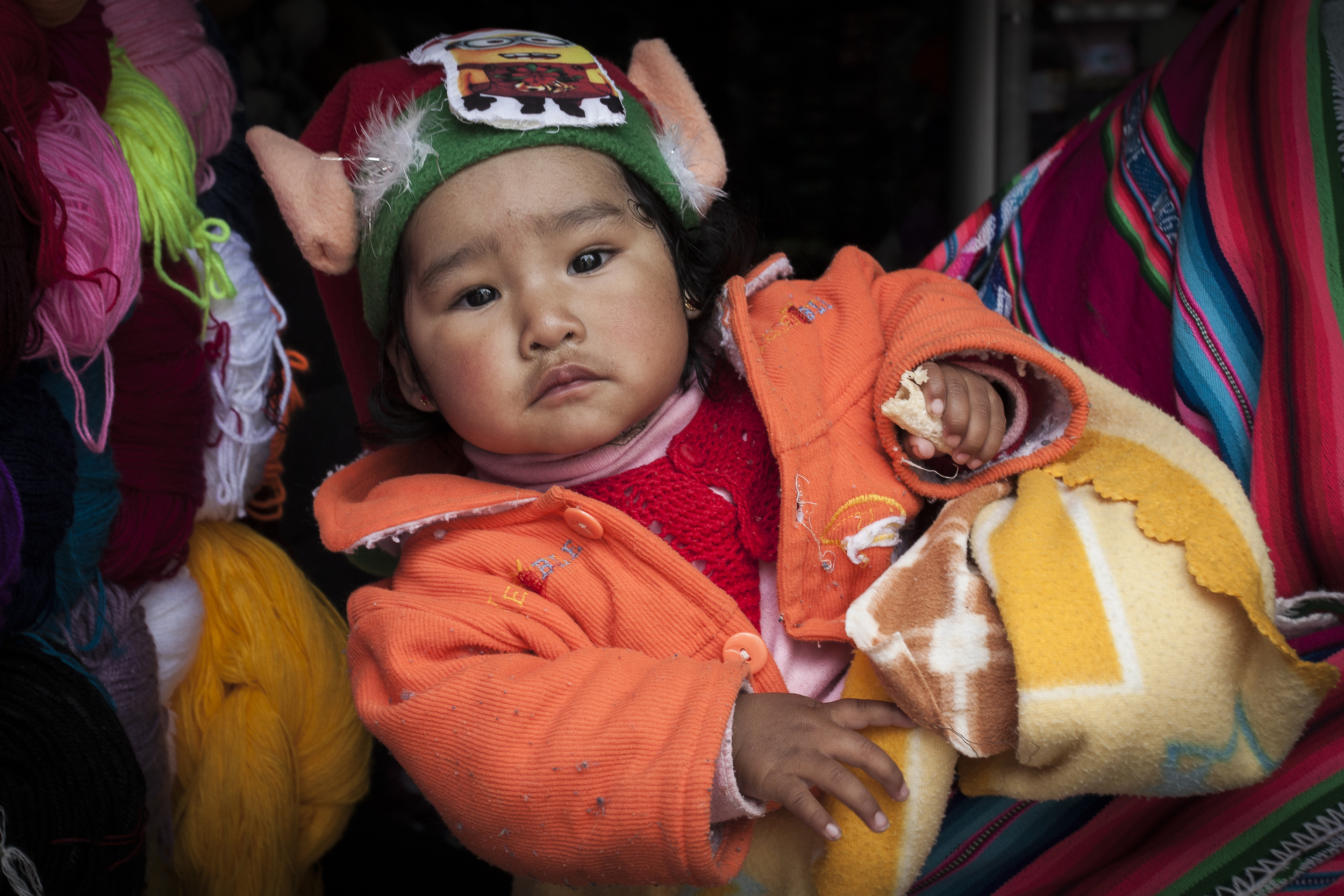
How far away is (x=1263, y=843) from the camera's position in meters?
0.72

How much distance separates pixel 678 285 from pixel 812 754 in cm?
46

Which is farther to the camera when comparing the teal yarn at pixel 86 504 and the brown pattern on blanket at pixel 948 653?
the teal yarn at pixel 86 504

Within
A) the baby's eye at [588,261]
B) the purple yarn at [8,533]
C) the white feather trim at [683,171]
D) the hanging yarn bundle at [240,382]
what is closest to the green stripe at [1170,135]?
the white feather trim at [683,171]

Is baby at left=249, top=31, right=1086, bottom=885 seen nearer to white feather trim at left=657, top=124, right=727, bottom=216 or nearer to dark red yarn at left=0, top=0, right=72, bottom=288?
white feather trim at left=657, top=124, right=727, bottom=216

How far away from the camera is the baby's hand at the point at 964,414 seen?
84cm

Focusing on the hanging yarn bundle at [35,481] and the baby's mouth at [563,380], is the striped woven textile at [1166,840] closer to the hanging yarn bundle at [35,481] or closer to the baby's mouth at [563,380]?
the baby's mouth at [563,380]

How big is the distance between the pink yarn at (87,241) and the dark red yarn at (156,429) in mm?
41

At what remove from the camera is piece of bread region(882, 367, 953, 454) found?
84 cm

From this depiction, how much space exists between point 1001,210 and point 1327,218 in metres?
0.40

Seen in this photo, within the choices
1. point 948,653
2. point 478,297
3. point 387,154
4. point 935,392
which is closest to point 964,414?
point 935,392

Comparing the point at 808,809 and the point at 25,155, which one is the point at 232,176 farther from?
the point at 808,809

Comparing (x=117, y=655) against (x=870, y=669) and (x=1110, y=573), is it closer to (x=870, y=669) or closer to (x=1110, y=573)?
(x=870, y=669)

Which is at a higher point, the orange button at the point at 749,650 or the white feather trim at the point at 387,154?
the white feather trim at the point at 387,154

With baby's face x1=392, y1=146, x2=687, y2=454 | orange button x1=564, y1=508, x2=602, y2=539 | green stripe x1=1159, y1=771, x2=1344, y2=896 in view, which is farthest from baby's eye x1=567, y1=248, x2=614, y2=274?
green stripe x1=1159, y1=771, x2=1344, y2=896
